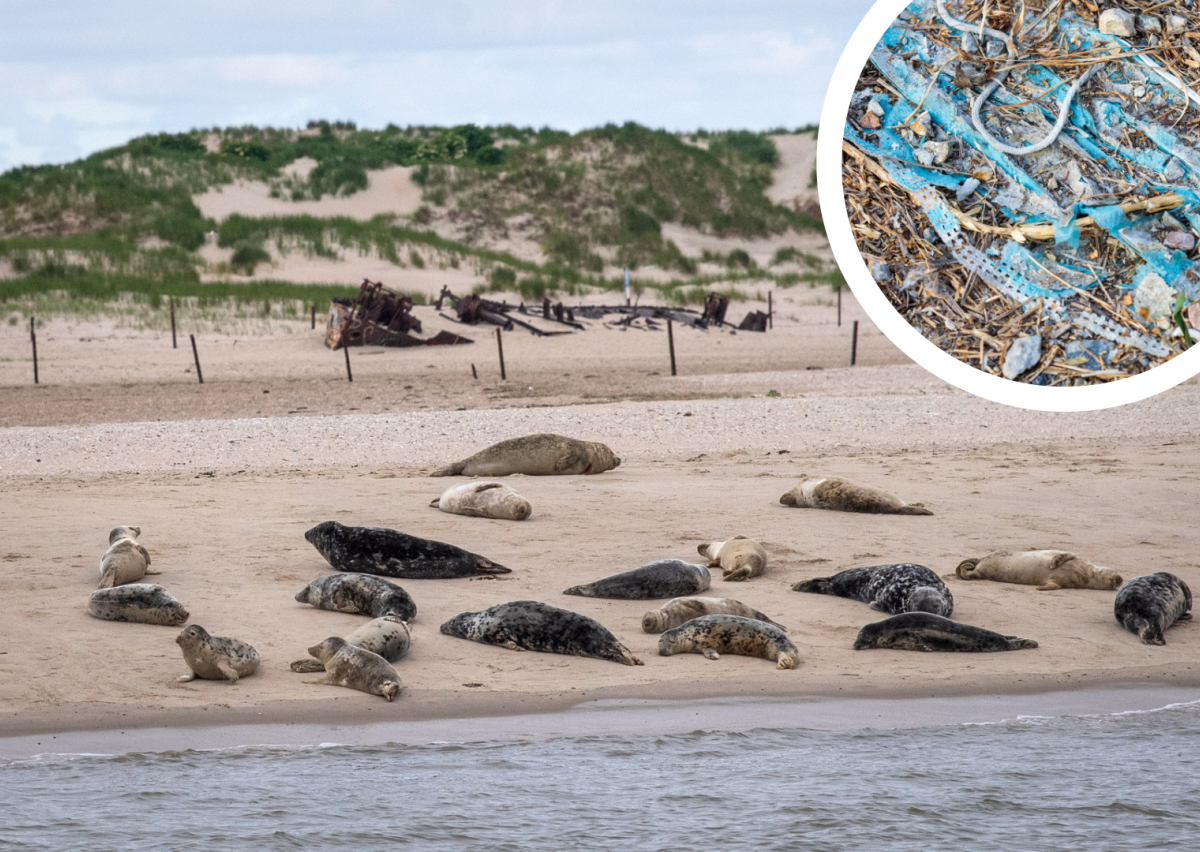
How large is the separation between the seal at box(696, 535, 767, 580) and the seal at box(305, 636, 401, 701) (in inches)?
90.0

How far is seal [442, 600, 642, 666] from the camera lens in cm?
592

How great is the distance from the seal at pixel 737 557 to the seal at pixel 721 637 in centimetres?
115

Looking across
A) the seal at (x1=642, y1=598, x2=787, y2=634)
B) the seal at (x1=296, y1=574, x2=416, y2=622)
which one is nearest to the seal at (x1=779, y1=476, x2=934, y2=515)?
the seal at (x1=642, y1=598, x2=787, y2=634)

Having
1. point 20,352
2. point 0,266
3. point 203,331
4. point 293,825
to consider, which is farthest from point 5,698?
point 0,266

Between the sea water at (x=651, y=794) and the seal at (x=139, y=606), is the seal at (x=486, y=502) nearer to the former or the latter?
the seal at (x=139, y=606)

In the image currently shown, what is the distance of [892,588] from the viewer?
21.5ft

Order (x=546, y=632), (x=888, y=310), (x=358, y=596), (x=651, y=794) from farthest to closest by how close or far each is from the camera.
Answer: (x=358, y=596), (x=546, y=632), (x=888, y=310), (x=651, y=794)

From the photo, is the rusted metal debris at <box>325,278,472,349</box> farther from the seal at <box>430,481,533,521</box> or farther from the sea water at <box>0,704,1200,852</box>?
the sea water at <box>0,704,1200,852</box>

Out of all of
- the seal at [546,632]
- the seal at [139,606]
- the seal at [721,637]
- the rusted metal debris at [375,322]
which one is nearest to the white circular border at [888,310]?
the seal at [721,637]

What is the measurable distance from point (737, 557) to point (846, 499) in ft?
6.23

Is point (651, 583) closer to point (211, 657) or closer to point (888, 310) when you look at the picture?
point (211, 657)

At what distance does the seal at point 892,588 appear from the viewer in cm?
639

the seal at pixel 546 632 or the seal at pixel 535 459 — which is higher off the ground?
the seal at pixel 535 459

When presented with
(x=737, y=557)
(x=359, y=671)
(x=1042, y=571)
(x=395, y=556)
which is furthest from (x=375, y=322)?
(x=359, y=671)
